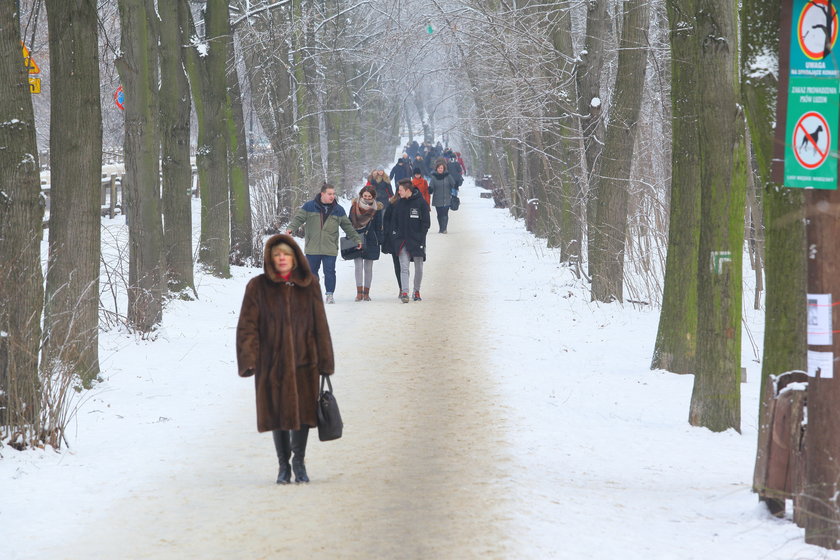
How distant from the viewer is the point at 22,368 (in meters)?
7.91

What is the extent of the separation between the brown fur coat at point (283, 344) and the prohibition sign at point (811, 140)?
3240 millimetres

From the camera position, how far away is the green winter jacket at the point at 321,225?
16344 millimetres

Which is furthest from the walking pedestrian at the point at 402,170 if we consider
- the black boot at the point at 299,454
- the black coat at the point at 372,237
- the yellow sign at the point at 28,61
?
the black boot at the point at 299,454

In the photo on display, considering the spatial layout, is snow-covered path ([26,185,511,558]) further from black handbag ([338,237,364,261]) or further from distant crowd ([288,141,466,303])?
black handbag ([338,237,364,261])

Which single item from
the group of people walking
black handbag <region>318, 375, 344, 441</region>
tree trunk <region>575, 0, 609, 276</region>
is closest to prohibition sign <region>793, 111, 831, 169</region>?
the group of people walking

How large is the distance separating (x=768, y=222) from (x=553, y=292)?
40.0 ft

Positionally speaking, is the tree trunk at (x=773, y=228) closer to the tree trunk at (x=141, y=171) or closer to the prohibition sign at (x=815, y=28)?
the prohibition sign at (x=815, y=28)

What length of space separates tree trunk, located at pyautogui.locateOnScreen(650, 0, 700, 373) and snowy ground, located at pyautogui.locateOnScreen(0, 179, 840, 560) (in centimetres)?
36

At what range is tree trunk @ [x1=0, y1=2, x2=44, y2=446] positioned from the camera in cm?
782

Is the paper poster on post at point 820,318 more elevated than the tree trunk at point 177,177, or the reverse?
the tree trunk at point 177,177

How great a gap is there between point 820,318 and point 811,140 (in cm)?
88

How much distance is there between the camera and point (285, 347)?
7.27 meters

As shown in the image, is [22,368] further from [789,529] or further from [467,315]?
[467,315]

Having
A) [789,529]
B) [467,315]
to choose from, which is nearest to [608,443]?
[789,529]
